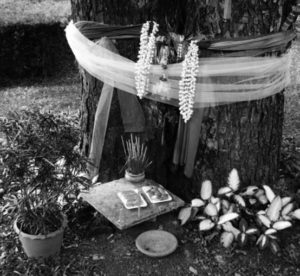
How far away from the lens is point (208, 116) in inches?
122

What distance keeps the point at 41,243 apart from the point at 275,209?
1.40 meters

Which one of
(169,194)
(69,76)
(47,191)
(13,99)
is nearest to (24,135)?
(47,191)

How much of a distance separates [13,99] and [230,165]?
3.87 metres

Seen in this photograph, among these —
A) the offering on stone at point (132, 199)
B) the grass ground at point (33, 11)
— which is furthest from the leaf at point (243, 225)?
the grass ground at point (33, 11)

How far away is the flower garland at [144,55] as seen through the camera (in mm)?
2932

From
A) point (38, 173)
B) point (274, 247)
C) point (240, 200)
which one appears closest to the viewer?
point (38, 173)

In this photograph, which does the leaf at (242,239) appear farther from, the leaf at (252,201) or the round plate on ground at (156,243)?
the round plate on ground at (156,243)

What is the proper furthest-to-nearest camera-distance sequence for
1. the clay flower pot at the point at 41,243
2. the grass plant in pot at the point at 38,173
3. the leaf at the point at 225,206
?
A: the leaf at the point at 225,206
the clay flower pot at the point at 41,243
the grass plant in pot at the point at 38,173

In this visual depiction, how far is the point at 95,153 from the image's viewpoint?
11.0 ft

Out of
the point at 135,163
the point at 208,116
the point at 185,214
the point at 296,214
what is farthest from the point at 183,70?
the point at 296,214

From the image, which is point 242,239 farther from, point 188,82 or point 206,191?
point 188,82

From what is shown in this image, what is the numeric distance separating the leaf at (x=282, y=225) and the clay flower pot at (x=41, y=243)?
4.12ft

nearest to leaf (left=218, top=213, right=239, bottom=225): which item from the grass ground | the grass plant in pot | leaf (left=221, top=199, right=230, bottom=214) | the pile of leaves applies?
the pile of leaves

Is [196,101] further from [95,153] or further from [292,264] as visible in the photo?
[292,264]
